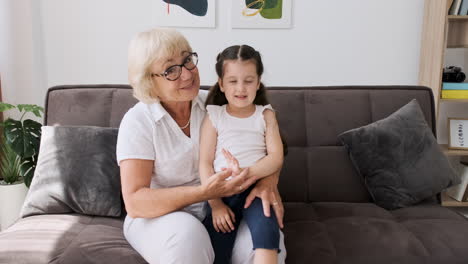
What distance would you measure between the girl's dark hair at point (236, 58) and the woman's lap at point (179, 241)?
49 centimetres

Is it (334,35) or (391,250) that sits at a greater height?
(334,35)

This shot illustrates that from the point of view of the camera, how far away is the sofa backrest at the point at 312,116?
1831 millimetres

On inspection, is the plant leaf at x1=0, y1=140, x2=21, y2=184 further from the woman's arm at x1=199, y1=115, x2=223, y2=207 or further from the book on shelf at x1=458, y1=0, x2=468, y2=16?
the book on shelf at x1=458, y1=0, x2=468, y2=16

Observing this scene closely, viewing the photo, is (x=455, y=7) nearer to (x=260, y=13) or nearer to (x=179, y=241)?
(x=260, y=13)

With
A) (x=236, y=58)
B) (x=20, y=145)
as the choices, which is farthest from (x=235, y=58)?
(x=20, y=145)

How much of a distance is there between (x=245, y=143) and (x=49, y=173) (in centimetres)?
87

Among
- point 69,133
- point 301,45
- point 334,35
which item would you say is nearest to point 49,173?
point 69,133

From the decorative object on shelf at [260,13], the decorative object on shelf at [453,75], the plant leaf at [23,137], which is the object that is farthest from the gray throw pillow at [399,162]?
the plant leaf at [23,137]

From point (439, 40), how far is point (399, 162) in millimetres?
1336

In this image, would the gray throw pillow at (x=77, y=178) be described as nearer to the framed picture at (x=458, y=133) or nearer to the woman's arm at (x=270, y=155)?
the woman's arm at (x=270, y=155)

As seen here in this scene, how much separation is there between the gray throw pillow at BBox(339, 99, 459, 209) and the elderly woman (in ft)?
1.91

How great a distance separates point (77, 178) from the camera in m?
1.60

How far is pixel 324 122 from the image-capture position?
6.23 feet

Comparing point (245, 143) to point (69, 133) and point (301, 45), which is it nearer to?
point (69, 133)
